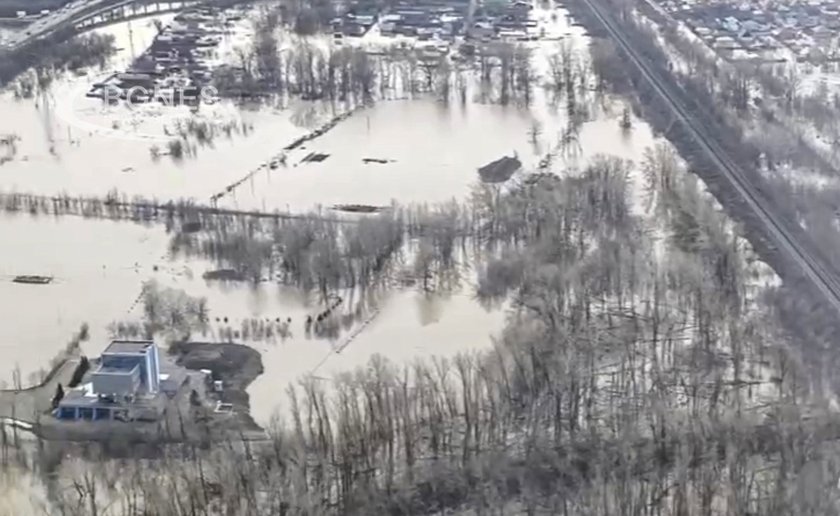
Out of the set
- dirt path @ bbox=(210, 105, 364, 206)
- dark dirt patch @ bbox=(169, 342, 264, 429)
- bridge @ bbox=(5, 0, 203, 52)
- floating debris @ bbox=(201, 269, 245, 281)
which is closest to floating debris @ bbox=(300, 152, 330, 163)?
dirt path @ bbox=(210, 105, 364, 206)

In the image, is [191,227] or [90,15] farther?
[90,15]

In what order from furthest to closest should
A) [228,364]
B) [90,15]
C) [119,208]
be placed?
[90,15], [119,208], [228,364]

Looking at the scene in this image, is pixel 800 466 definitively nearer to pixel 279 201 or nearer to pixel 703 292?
pixel 703 292

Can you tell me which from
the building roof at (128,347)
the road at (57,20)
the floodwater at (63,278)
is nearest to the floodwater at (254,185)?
the floodwater at (63,278)

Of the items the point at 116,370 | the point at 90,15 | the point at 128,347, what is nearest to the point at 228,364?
the point at 128,347

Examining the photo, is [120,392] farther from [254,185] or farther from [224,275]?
[254,185]

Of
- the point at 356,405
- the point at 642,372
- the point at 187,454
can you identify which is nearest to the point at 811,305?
the point at 642,372

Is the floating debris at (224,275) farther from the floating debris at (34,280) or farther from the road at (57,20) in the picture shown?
the road at (57,20)
